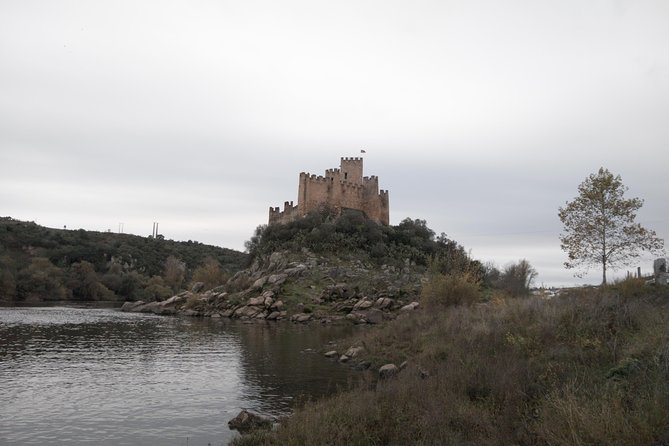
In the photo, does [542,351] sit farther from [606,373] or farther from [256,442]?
[256,442]

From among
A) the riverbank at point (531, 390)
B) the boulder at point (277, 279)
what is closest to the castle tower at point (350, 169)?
the boulder at point (277, 279)

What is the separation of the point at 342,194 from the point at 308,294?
2387 centimetres

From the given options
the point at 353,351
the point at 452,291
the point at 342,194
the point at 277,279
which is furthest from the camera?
the point at 342,194

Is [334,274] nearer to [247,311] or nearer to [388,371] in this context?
[247,311]

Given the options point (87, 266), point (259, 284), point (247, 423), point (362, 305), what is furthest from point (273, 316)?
point (87, 266)

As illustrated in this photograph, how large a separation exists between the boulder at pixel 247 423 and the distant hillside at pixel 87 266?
62.4m

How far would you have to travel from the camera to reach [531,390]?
10.3 m

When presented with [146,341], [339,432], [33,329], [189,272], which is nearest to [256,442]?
[339,432]

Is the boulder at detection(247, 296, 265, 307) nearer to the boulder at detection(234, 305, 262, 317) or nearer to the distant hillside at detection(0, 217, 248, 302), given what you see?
the boulder at detection(234, 305, 262, 317)

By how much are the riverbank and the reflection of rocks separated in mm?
24439

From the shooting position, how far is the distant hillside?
76250mm

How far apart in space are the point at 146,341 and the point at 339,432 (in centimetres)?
2247

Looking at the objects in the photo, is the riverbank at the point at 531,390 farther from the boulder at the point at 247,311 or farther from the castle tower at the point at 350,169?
the castle tower at the point at 350,169

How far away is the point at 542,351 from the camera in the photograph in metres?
13.4
